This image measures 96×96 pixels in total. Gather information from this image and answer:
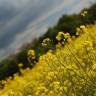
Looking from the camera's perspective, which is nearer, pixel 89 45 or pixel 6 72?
pixel 89 45

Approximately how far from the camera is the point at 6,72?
29.8 meters

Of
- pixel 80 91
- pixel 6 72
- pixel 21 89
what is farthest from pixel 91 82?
pixel 6 72

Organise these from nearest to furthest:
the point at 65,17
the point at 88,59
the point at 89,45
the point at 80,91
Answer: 1. the point at 89,45
2. the point at 80,91
3. the point at 88,59
4. the point at 65,17

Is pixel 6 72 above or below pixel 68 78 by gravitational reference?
above

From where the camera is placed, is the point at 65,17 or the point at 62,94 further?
the point at 65,17

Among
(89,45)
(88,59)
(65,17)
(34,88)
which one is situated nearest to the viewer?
(89,45)

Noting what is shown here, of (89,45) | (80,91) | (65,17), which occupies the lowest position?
(80,91)

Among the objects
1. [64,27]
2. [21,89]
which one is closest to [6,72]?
[64,27]

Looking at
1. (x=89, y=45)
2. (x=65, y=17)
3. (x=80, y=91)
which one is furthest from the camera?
(x=65, y=17)

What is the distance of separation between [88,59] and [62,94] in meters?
0.98

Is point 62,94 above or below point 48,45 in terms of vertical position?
below

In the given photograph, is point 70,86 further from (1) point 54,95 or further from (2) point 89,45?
(2) point 89,45

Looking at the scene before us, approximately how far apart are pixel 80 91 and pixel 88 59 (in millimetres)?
859

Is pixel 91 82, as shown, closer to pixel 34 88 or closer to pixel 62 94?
pixel 62 94
